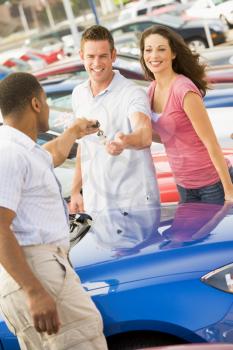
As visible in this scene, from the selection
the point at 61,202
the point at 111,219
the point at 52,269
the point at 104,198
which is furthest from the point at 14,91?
the point at 104,198

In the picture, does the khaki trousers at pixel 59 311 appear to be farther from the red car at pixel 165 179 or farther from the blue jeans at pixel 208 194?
the red car at pixel 165 179

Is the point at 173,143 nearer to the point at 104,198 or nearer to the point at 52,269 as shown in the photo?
the point at 104,198

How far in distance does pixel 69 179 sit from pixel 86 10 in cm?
1004

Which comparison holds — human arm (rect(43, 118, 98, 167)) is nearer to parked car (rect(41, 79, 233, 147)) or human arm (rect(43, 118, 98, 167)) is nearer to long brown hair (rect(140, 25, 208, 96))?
long brown hair (rect(140, 25, 208, 96))

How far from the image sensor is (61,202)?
120 inches

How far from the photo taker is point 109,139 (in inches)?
166

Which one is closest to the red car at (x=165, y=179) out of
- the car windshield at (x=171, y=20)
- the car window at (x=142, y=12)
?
the car windshield at (x=171, y=20)

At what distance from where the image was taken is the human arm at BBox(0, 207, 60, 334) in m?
2.73

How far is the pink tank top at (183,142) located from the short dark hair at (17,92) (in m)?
1.31

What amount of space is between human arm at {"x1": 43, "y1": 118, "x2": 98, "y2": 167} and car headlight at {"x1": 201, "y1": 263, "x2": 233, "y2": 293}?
961 millimetres

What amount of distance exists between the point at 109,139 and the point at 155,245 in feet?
3.28

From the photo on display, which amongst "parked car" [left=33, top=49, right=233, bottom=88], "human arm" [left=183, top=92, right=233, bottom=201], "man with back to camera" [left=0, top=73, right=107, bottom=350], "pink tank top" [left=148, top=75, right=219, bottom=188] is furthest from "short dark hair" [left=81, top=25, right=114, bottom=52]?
"parked car" [left=33, top=49, right=233, bottom=88]

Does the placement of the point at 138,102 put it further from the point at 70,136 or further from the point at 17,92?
the point at 17,92

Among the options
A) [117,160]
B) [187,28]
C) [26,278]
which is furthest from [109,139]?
[187,28]
